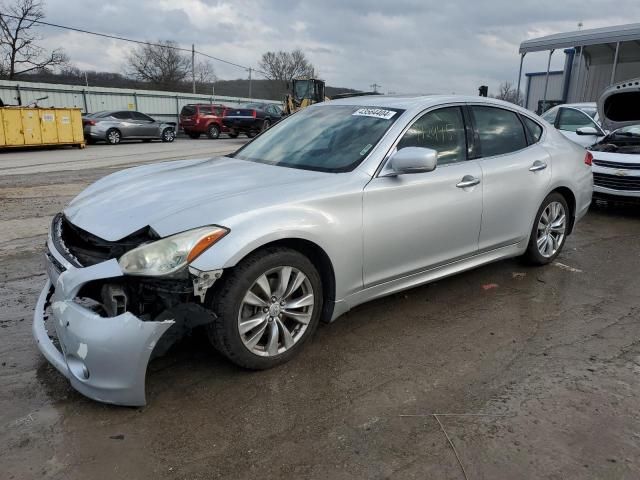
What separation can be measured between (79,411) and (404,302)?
96.9 inches

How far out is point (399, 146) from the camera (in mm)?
3539

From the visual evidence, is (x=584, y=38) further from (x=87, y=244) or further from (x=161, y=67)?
(x=161, y=67)

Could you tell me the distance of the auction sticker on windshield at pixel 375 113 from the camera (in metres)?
3.72

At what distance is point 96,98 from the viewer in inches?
A: 1094

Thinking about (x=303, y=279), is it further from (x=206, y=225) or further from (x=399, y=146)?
(x=399, y=146)

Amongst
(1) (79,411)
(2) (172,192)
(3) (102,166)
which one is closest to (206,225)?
(2) (172,192)

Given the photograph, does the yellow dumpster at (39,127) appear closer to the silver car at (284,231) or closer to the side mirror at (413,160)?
the silver car at (284,231)

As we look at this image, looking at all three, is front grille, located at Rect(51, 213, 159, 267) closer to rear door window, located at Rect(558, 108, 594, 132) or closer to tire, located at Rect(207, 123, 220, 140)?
rear door window, located at Rect(558, 108, 594, 132)

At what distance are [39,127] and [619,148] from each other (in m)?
18.1

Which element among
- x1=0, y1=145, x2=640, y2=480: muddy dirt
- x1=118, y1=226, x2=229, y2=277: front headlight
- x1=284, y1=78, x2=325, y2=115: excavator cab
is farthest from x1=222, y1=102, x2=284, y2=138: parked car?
x1=118, y1=226, x2=229, y2=277: front headlight

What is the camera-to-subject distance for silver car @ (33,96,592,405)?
257 cm

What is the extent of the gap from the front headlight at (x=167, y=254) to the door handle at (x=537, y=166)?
3.04m

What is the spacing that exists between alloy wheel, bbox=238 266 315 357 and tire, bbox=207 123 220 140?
83.3ft

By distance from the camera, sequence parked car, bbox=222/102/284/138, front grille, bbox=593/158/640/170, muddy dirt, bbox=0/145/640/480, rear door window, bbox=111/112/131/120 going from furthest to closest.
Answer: parked car, bbox=222/102/284/138 → rear door window, bbox=111/112/131/120 → front grille, bbox=593/158/640/170 → muddy dirt, bbox=0/145/640/480
